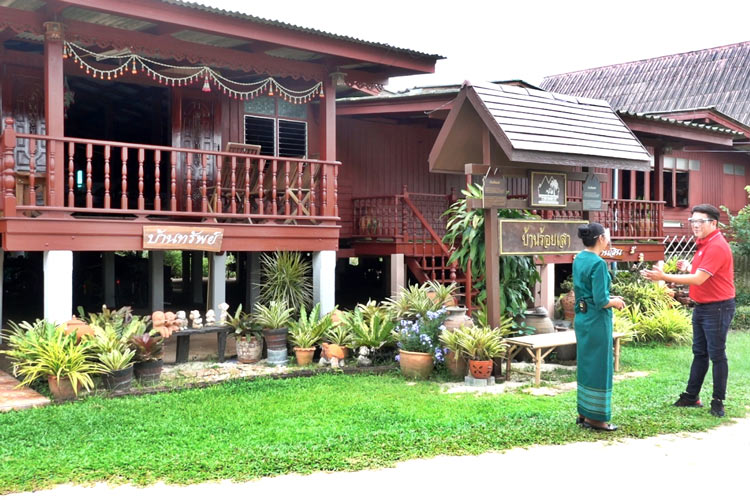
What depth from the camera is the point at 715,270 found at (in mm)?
6605

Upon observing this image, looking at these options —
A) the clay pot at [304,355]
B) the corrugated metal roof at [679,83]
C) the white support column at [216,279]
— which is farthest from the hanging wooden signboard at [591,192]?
the corrugated metal roof at [679,83]

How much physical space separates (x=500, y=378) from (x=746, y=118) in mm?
17382

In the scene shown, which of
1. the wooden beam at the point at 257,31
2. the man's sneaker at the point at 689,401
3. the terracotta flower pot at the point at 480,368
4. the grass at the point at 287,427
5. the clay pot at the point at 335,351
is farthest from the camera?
the clay pot at the point at 335,351

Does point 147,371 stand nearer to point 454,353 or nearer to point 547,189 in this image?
point 454,353

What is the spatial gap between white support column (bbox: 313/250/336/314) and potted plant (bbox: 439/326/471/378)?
2.46 meters

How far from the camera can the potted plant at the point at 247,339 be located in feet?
30.5

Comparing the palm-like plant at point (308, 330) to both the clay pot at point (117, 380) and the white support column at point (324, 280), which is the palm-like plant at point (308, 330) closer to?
the white support column at point (324, 280)

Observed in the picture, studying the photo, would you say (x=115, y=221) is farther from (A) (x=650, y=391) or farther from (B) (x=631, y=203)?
(B) (x=631, y=203)

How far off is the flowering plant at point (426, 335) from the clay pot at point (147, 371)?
2814 millimetres

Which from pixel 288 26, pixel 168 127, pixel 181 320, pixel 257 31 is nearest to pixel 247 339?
pixel 181 320

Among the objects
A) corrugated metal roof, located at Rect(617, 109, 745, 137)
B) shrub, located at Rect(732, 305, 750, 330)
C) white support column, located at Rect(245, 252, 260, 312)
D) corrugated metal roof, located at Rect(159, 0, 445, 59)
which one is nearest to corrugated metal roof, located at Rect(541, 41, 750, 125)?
corrugated metal roof, located at Rect(617, 109, 745, 137)

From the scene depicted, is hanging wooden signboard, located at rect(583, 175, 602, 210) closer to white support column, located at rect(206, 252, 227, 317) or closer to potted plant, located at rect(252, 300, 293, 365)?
potted plant, located at rect(252, 300, 293, 365)

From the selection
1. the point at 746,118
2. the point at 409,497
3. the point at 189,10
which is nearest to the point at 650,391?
the point at 409,497

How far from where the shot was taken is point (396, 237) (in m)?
12.5
